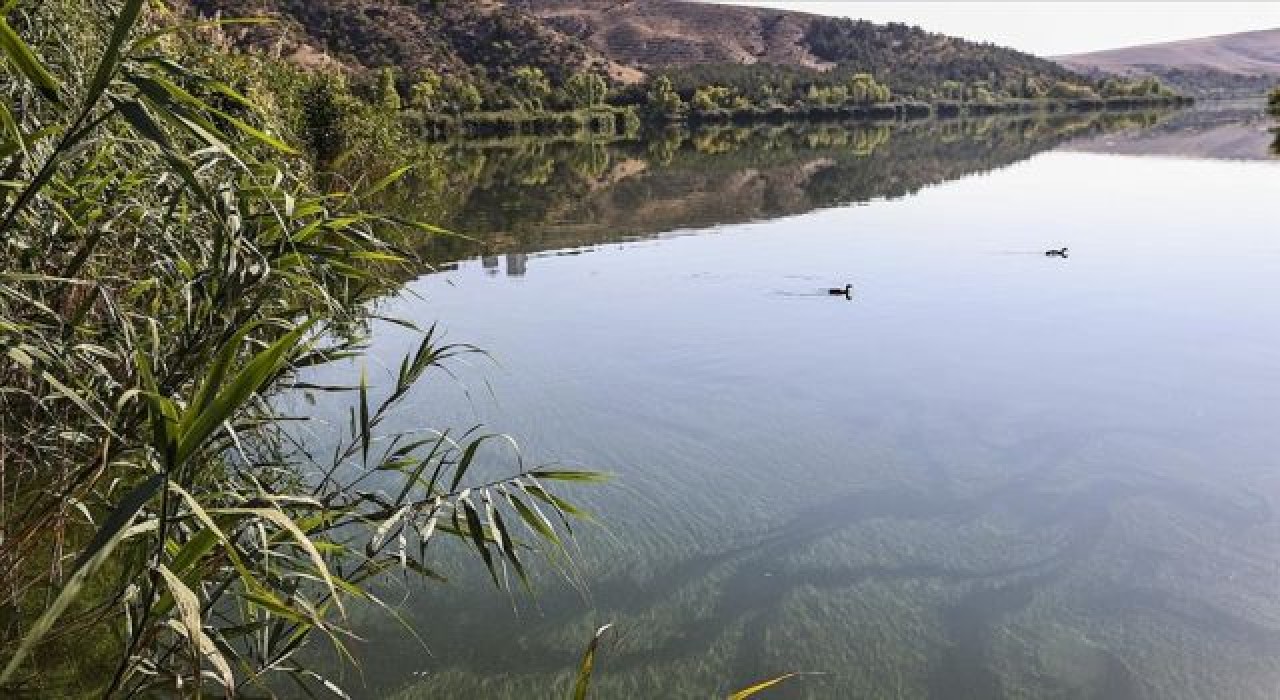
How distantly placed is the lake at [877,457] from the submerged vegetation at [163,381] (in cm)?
92

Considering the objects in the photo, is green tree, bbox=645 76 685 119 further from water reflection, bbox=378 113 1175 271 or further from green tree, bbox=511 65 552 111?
water reflection, bbox=378 113 1175 271

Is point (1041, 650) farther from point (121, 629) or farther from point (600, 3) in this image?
point (600, 3)

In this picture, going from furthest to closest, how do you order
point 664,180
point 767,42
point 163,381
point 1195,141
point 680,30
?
point 767,42
point 680,30
point 1195,141
point 664,180
point 163,381

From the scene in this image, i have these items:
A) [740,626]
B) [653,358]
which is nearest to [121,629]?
[740,626]

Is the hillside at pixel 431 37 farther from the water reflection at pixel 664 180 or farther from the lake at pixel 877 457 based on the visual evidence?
the lake at pixel 877 457

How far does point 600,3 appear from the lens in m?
177

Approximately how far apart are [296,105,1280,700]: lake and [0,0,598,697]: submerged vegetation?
92 centimetres

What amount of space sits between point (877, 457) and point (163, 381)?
6.06 meters

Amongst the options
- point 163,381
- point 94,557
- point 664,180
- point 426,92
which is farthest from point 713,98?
point 94,557

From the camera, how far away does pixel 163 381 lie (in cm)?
286

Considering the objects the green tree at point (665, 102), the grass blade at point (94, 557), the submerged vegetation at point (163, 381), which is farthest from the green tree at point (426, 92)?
the grass blade at point (94, 557)

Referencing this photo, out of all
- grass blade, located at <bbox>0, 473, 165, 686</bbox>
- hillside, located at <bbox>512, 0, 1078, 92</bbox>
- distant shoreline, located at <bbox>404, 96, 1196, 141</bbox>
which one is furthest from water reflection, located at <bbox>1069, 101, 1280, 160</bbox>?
hillside, located at <bbox>512, 0, 1078, 92</bbox>

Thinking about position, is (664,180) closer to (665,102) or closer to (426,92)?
(426,92)

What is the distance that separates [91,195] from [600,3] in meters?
186
